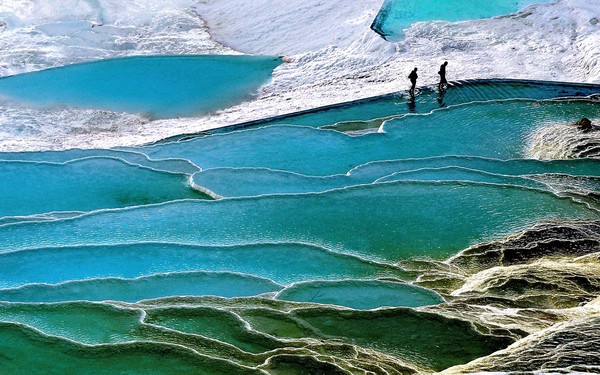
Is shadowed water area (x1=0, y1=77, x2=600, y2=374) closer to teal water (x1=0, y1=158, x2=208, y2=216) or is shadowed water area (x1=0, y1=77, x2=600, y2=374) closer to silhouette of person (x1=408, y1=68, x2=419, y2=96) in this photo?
teal water (x1=0, y1=158, x2=208, y2=216)

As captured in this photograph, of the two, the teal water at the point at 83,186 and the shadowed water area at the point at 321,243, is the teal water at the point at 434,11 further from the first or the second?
the teal water at the point at 83,186

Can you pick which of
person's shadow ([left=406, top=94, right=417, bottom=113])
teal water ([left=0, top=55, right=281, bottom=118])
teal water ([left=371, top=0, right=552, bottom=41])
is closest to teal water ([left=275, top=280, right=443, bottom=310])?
person's shadow ([left=406, top=94, right=417, bottom=113])

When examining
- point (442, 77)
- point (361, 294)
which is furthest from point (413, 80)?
point (361, 294)

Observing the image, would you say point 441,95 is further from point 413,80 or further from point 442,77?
point 413,80

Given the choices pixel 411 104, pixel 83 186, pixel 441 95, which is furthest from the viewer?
pixel 441 95

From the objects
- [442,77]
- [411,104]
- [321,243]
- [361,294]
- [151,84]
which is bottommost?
[361,294]

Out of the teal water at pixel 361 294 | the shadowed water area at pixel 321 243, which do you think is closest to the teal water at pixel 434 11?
the shadowed water area at pixel 321 243
